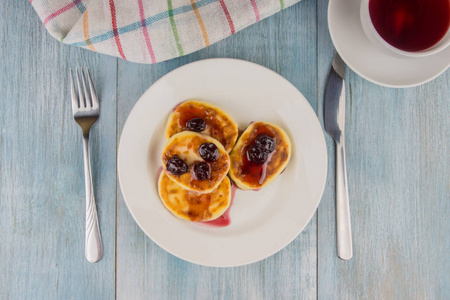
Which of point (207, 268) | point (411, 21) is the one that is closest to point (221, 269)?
point (207, 268)

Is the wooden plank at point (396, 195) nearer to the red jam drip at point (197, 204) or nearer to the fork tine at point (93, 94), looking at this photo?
the red jam drip at point (197, 204)

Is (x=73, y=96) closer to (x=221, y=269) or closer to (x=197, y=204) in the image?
(x=197, y=204)

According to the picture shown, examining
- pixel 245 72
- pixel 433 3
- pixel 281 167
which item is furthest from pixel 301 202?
pixel 433 3

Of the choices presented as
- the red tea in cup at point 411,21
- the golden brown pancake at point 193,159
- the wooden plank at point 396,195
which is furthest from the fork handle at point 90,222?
the red tea in cup at point 411,21

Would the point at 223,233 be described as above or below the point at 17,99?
below

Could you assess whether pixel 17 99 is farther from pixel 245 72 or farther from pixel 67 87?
pixel 245 72
